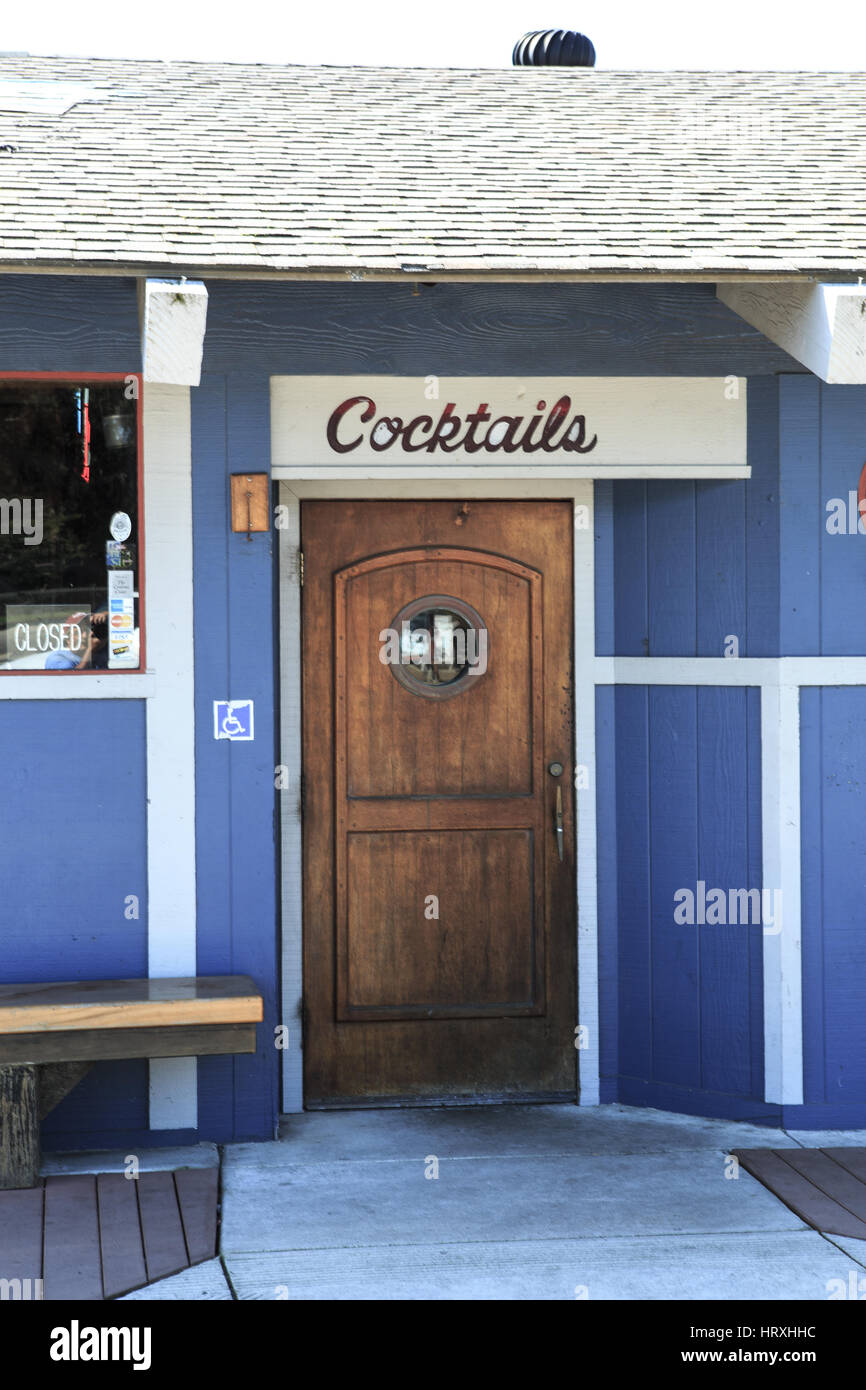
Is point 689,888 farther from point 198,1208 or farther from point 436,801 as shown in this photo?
point 198,1208

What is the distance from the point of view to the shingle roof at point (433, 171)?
15.0 ft

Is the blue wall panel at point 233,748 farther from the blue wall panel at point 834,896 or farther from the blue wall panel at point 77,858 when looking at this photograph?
the blue wall panel at point 834,896

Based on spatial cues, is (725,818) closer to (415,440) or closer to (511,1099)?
(511,1099)

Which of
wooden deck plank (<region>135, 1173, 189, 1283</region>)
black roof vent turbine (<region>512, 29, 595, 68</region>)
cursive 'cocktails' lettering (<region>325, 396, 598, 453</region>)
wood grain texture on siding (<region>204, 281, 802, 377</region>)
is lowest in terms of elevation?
wooden deck plank (<region>135, 1173, 189, 1283</region>)

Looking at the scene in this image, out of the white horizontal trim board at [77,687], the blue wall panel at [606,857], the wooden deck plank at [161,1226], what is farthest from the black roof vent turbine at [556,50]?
the wooden deck plank at [161,1226]

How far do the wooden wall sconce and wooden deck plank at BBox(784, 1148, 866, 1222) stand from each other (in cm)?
301

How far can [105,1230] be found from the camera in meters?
4.40

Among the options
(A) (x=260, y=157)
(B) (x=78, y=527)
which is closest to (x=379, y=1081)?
(B) (x=78, y=527)

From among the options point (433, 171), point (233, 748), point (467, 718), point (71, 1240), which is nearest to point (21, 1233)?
point (71, 1240)

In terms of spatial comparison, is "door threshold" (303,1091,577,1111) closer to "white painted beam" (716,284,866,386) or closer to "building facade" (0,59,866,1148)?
"building facade" (0,59,866,1148)

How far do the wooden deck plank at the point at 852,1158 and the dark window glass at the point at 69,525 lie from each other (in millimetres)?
3097

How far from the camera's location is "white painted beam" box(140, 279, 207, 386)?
4422 millimetres

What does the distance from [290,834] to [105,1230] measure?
175cm

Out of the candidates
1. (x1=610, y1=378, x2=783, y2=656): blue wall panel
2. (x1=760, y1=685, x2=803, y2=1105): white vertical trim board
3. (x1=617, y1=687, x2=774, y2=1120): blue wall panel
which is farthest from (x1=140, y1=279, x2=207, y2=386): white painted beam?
(x1=760, y1=685, x2=803, y2=1105): white vertical trim board
